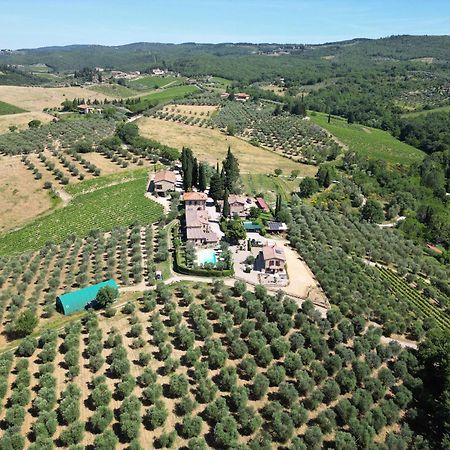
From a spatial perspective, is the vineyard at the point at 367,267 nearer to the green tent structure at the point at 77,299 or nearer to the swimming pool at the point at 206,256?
the swimming pool at the point at 206,256

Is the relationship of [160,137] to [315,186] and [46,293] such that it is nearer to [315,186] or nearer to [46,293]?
[315,186]

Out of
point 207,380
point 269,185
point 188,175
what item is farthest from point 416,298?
point 269,185

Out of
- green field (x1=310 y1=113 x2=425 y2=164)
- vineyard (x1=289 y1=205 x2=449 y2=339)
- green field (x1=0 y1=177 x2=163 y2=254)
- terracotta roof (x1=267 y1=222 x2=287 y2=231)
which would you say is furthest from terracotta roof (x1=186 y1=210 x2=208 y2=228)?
green field (x1=310 y1=113 x2=425 y2=164)

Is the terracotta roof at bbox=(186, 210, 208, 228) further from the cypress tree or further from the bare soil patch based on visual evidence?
the bare soil patch

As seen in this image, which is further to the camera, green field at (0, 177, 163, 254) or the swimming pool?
green field at (0, 177, 163, 254)

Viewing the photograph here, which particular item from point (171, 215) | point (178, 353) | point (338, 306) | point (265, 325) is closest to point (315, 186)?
point (171, 215)

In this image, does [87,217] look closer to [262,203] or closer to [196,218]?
[196,218]
